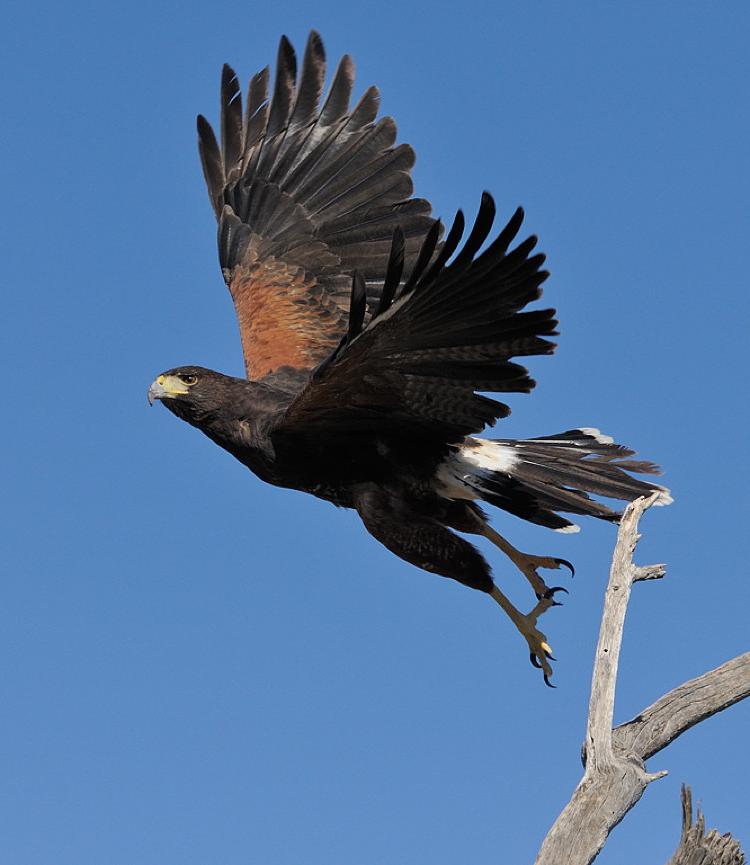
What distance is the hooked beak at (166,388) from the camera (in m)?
7.37

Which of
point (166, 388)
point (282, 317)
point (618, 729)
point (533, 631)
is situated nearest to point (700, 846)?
point (618, 729)

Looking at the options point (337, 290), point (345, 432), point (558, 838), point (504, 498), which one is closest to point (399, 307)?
point (345, 432)

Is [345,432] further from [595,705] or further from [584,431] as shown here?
[595,705]

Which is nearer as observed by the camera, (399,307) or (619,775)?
(619,775)

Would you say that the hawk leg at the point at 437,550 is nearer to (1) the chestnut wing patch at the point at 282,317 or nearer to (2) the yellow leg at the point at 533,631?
(2) the yellow leg at the point at 533,631

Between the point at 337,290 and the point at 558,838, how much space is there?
4.56m

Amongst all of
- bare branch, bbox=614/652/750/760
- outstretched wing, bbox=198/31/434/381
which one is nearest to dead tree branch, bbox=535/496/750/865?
bare branch, bbox=614/652/750/760

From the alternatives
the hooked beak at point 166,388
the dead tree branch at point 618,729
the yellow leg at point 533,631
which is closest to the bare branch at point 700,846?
the dead tree branch at point 618,729

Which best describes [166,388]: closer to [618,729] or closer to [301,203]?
[301,203]

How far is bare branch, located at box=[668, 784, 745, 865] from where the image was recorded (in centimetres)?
483

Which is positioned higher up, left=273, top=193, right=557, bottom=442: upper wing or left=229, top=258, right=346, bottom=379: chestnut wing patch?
left=229, top=258, right=346, bottom=379: chestnut wing patch

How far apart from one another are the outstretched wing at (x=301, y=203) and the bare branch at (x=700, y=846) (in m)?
4.08

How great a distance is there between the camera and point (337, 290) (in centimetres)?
865

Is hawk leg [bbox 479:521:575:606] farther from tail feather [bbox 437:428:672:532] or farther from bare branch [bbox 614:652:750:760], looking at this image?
bare branch [bbox 614:652:750:760]
